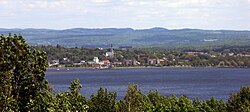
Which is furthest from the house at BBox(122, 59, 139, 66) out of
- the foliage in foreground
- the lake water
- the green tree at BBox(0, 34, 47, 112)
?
the green tree at BBox(0, 34, 47, 112)

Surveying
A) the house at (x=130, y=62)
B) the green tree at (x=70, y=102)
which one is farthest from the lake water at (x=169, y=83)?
the green tree at (x=70, y=102)

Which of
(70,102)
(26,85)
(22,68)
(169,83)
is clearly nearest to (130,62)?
(169,83)

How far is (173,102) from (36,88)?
62.9ft

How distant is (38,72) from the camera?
2661cm

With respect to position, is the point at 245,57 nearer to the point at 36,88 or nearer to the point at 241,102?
the point at 241,102

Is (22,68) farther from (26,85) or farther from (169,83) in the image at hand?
(169,83)

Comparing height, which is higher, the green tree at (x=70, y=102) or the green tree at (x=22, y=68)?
the green tree at (x=22, y=68)

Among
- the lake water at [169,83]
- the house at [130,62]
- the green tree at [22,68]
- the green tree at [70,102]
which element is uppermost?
the green tree at [22,68]

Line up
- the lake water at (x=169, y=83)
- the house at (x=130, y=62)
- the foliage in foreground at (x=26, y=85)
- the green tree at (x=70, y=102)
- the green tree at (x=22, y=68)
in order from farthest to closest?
the house at (x=130, y=62) → the lake water at (x=169, y=83) → the green tree at (x=22, y=68) → the foliage in foreground at (x=26, y=85) → the green tree at (x=70, y=102)

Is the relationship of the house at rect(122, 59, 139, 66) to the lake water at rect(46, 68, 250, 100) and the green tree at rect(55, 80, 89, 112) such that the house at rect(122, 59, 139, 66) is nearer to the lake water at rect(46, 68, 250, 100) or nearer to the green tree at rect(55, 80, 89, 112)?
the lake water at rect(46, 68, 250, 100)

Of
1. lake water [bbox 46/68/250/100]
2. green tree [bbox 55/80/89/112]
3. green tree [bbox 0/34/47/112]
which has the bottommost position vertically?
lake water [bbox 46/68/250/100]

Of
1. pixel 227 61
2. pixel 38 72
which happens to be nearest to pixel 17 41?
pixel 38 72

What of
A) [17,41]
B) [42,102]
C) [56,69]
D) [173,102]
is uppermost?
[17,41]

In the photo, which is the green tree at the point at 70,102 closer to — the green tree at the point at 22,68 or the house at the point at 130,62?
the green tree at the point at 22,68
